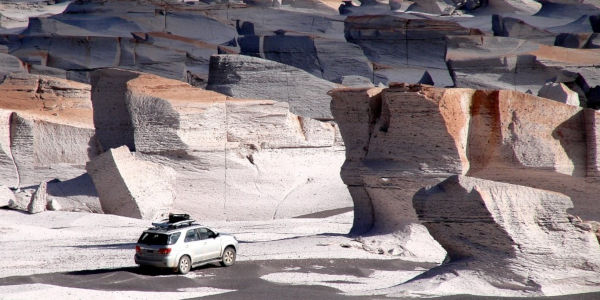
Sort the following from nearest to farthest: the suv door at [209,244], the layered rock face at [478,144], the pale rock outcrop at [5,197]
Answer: the suv door at [209,244], the layered rock face at [478,144], the pale rock outcrop at [5,197]

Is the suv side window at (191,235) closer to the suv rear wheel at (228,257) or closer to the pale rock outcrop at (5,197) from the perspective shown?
the suv rear wheel at (228,257)

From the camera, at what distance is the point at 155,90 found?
23312mm

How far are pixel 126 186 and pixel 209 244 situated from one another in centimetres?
758

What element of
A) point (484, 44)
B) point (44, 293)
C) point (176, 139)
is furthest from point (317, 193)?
point (484, 44)

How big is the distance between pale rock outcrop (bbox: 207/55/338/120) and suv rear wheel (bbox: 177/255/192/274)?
13.9 metres

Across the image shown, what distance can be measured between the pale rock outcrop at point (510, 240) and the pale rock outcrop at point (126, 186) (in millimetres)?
11390

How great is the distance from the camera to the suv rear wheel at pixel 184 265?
44.4ft

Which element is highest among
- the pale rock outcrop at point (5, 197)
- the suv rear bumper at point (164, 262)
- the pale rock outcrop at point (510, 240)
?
the pale rock outcrop at point (510, 240)

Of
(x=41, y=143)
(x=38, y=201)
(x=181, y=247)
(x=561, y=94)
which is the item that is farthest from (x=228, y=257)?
(x=41, y=143)

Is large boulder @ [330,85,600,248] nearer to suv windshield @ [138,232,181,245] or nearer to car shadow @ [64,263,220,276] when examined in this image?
car shadow @ [64,263,220,276]

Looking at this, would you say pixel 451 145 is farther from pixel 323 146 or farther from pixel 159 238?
pixel 323 146

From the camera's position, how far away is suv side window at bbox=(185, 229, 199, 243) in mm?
13859

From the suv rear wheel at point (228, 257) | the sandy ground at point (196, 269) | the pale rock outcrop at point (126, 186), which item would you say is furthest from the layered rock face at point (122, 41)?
the suv rear wheel at point (228, 257)

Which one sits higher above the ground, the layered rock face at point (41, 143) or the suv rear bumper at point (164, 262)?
the suv rear bumper at point (164, 262)
